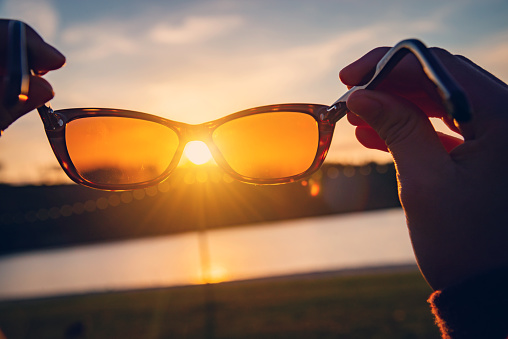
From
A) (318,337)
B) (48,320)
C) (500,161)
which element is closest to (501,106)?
(500,161)

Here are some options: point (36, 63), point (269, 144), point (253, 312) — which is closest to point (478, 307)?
point (269, 144)

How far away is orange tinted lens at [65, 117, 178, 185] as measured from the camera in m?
1.39

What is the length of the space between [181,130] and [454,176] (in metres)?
1.07

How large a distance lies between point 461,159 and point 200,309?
6.22 meters

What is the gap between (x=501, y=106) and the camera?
0.80 metres

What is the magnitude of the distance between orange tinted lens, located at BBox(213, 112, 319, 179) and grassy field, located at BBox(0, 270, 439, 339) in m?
→ 3.85

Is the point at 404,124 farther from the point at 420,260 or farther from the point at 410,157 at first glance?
the point at 420,260

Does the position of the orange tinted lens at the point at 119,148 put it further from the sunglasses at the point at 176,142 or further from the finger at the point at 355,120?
the finger at the point at 355,120

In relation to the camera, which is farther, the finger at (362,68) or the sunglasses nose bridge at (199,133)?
the sunglasses nose bridge at (199,133)

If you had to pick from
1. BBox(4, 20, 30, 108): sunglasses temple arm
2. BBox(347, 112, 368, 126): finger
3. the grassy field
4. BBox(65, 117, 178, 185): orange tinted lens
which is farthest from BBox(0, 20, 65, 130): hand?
the grassy field

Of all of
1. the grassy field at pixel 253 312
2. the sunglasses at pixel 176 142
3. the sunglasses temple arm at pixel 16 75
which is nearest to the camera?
the sunglasses temple arm at pixel 16 75

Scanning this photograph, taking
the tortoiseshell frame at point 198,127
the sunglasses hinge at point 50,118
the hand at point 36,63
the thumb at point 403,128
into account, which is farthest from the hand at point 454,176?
the sunglasses hinge at point 50,118

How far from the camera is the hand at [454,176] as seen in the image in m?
0.76

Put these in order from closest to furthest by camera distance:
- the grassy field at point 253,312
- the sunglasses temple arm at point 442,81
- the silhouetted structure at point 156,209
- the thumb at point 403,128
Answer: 1. the sunglasses temple arm at point 442,81
2. the thumb at point 403,128
3. the grassy field at point 253,312
4. the silhouetted structure at point 156,209
